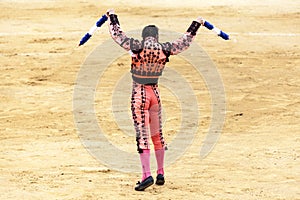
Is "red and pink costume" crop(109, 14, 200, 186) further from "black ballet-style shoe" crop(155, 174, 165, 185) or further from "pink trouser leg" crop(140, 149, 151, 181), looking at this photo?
"black ballet-style shoe" crop(155, 174, 165, 185)

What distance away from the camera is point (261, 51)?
19359 mm

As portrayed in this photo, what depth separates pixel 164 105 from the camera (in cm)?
1429

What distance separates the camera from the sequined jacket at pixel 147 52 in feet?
29.5

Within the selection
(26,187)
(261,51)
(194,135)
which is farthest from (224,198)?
(261,51)

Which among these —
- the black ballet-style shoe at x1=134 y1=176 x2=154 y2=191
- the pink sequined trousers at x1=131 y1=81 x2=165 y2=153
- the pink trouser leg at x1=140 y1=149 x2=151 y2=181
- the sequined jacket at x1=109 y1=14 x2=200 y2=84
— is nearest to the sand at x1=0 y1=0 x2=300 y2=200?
the black ballet-style shoe at x1=134 y1=176 x2=154 y2=191

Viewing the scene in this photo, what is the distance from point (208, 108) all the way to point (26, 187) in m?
5.53

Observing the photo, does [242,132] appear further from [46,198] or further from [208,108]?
[46,198]

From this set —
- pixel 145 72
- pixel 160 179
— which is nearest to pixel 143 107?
pixel 145 72

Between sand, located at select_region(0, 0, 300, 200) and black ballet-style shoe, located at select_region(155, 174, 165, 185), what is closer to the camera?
black ballet-style shoe, located at select_region(155, 174, 165, 185)

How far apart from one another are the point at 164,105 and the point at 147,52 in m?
5.34

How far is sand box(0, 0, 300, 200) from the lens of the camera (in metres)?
9.45

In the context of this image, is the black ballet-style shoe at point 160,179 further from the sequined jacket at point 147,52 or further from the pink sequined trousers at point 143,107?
the sequined jacket at point 147,52

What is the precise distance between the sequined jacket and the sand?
129cm

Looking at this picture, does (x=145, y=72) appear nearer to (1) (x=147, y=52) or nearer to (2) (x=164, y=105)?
(1) (x=147, y=52)
